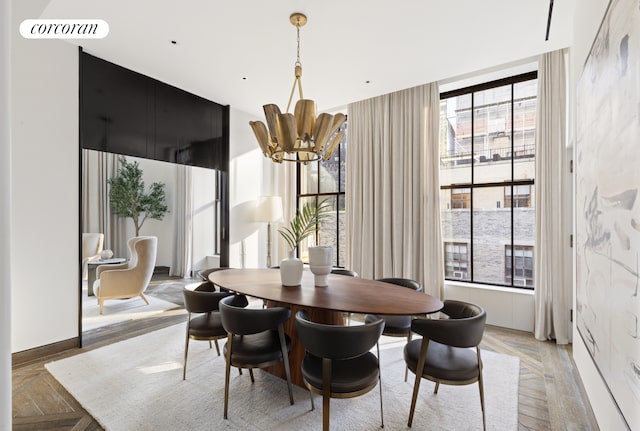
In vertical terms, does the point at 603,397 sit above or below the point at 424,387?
above

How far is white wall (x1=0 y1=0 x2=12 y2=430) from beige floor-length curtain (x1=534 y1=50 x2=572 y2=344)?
412cm

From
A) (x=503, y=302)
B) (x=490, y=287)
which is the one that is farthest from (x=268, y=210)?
(x=503, y=302)

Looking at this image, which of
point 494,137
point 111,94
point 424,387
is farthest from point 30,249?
point 494,137

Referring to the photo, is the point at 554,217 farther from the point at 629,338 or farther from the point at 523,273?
the point at 629,338

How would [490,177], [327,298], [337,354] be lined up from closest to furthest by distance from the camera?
[337,354] → [327,298] → [490,177]

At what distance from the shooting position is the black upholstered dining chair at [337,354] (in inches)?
68.1

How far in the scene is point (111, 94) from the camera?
3.63 metres

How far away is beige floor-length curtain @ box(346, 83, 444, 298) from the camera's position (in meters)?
4.15

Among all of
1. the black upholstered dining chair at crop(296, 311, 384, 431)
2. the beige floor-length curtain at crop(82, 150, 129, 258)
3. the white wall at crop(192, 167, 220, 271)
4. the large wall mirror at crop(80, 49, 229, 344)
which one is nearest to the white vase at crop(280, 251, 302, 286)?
the black upholstered dining chair at crop(296, 311, 384, 431)

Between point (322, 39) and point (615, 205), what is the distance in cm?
266

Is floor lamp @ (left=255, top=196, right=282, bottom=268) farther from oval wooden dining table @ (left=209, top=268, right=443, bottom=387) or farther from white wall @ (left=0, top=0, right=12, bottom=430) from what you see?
white wall @ (left=0, top=0, right=12, bottom=430)

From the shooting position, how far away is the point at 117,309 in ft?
14.2

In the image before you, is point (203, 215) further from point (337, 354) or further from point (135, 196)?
point (337, 354)

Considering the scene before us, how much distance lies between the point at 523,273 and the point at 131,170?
19.1ft
